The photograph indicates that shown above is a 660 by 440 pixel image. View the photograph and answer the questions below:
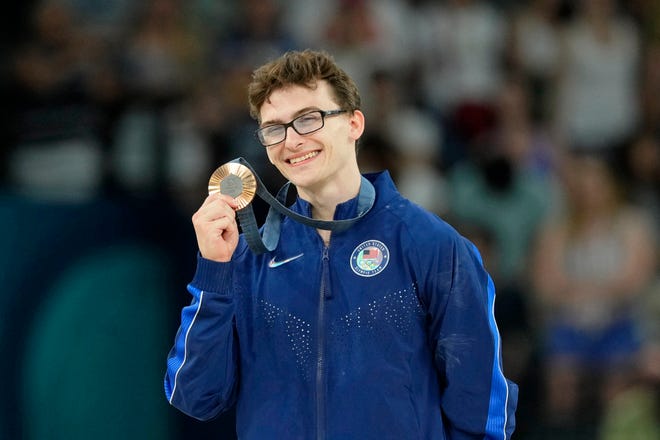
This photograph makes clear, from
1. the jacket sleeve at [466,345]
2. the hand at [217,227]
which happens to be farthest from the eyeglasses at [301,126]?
the jacket sleeve at [466,345]

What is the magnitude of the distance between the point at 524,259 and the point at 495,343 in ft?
13.9

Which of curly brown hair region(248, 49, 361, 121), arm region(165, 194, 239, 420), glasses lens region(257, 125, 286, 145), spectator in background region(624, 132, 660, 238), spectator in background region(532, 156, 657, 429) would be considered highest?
curly brown hair region(248, 49, 361, 121)

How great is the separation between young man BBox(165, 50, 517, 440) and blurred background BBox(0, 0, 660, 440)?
8.71 ft

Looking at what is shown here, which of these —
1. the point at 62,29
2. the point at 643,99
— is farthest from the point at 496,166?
the point at 62,29

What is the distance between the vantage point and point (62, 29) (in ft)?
25.0

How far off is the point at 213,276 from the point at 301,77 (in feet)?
2.01

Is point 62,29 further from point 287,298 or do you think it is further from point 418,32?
point 287,298

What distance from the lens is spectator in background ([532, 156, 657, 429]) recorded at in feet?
21.9

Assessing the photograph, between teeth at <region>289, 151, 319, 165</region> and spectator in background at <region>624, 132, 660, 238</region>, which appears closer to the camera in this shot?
Answer: teeth at <region>289, 151, 319, 165</region>

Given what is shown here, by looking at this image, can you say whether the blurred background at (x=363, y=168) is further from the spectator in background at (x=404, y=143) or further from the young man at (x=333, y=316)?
the young man at (x=333, y=316)

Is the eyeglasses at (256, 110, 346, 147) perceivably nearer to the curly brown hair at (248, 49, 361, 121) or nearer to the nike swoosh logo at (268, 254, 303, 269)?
the curly brown hair at (248, 49, 361, 121)

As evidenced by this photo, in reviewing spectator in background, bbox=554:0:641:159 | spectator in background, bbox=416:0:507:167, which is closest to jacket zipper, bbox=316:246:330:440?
spectator in background, bbox=416:0:507:167

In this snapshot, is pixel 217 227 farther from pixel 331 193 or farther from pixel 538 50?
pixel 538 50

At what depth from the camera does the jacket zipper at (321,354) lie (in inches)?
122
